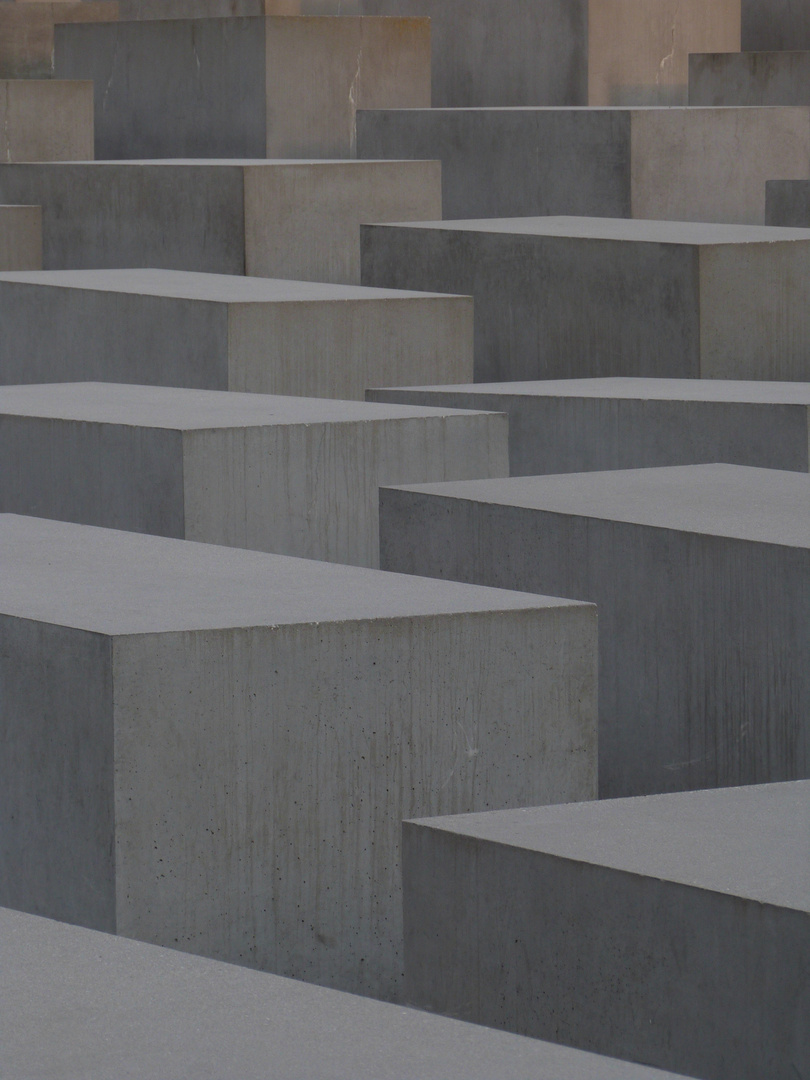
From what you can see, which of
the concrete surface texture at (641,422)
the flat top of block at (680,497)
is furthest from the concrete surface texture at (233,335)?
the flat top of block at (680,497)

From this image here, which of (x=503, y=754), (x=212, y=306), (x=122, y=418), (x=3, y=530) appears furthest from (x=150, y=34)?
(x=503, y=754)

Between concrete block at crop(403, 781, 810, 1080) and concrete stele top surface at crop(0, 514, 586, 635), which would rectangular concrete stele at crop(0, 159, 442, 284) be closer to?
concrete stele top surface at crop(0, 514, 586, 635)

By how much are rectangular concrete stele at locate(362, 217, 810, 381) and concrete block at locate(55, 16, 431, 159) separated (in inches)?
144

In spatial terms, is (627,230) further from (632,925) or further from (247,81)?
(632,925)

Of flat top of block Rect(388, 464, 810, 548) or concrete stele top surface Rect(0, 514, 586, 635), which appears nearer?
concrete stele top surface Rect(0, 514, 586, 635)

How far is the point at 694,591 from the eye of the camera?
6.28 meters

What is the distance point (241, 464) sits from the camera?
759cm

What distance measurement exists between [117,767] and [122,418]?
3366 millimetres

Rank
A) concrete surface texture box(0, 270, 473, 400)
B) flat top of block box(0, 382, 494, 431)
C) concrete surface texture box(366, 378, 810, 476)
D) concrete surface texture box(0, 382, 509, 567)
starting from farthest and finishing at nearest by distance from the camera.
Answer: concrete surface texture box(0, 270, 473, 400) → concrete surface texture box(366, 378, 810, 476) → flat top of block box(0, 382, 494, 431) → concrete surface texture box(0, 382, 509, 567)

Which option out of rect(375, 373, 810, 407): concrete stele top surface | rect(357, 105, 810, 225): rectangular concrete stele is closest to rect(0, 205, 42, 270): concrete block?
rect(357, 105, 810, 225): rectangular concrete stele

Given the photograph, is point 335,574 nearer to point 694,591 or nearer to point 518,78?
point 694,591

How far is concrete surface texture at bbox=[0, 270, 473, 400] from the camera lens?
10.1 meters

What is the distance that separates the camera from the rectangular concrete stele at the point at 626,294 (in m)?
10.6

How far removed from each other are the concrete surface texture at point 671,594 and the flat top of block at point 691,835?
1.58 meters
